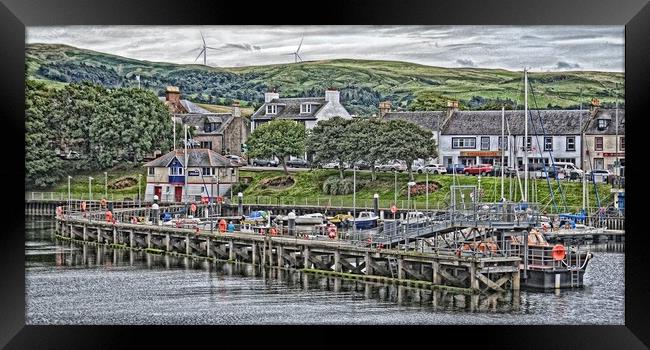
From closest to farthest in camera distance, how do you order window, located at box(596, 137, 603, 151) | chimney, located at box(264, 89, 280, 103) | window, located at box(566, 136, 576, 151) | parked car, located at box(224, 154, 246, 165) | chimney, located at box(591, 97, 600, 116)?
chimney, located at box(591, 97, 600, 116), chimney, located at box(264, 89, 280, 103), window, located at box(596, 137, 603, 151), window, located at box(566, 136, 576, 151), parked car, located at box(224, 154, 246, 165)

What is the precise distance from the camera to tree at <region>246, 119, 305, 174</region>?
955 inches

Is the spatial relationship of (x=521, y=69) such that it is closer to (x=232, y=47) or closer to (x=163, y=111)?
(x=232, y=47)

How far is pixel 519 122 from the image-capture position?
2433 centimetres

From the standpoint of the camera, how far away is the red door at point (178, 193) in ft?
84.8

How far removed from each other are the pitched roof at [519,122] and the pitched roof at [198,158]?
4776 millimetres

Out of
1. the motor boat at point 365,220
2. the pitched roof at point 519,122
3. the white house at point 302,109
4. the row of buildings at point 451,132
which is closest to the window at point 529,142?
the row of buildings at point 451,132

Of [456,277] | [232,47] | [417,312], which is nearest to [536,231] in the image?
[456,277]

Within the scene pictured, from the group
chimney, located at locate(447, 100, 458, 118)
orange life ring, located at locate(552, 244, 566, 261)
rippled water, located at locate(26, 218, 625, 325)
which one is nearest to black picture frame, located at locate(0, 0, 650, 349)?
rippled water, located at locate(26, 218, 625, 325)

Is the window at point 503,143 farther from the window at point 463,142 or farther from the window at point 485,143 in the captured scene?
the window at point 463,142

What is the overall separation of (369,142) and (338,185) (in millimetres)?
1129

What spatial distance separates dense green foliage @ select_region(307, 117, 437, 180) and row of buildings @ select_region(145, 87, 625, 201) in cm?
21

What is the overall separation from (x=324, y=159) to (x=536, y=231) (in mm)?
4591

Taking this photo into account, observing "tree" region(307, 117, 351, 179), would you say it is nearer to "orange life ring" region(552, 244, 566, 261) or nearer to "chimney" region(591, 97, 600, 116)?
"chimney" region(591, 97, 600, 116)
